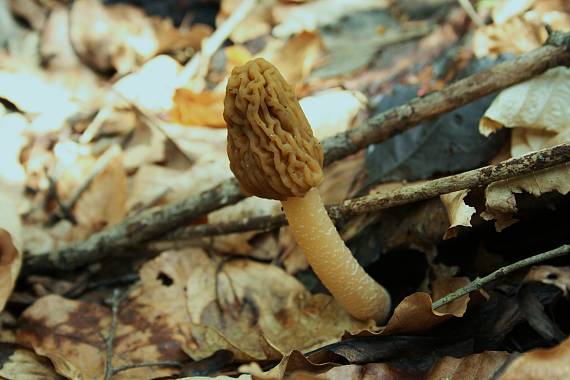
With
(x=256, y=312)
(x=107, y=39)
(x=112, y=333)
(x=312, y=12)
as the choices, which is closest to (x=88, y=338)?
(x=112, y=333)

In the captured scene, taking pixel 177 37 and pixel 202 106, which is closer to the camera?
pixel 202 106

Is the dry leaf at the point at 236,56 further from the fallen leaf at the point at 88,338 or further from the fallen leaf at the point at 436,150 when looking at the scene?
the fallen leaf at the point at 88,338

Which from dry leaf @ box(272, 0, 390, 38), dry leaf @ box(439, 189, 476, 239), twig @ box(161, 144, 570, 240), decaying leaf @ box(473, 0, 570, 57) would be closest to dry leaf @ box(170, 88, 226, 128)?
twig @ box(161, 144, 570, 240)

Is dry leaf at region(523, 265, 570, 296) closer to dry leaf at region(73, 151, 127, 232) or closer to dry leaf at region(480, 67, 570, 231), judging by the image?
dry leaf at region(480, 67, 570, 231)

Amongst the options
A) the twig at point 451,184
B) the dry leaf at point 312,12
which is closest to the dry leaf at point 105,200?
the twig at point 451,184

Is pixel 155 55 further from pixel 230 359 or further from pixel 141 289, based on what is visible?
pixel 230 359

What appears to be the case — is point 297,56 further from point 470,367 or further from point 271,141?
point 470,367
